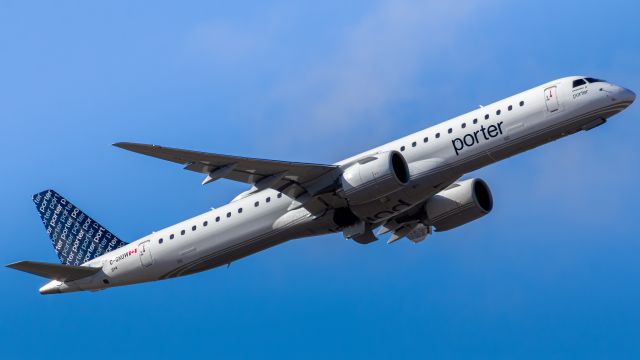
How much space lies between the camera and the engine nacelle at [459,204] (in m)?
50.2

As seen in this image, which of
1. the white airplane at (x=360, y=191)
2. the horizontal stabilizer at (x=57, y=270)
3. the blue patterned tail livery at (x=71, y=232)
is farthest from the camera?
the blue patterned tail livery at (x=71, y=232)

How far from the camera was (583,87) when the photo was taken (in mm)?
44531

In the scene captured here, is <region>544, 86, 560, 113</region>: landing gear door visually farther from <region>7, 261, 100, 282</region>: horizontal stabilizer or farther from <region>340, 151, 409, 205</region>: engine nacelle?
<region>7, 261, 100, 282</region>: horizontal stabilizer

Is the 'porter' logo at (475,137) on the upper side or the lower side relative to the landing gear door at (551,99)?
lower

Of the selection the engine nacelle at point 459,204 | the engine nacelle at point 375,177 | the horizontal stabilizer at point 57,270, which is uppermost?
the horizontal stabilizer at point 57,270

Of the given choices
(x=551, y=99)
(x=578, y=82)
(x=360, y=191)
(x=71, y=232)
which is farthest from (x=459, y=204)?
(x=71, y=232)

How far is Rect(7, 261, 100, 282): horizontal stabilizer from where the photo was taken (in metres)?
48.5

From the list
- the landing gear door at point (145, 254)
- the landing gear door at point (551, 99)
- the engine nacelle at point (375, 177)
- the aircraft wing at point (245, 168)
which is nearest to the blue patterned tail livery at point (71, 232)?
the landing gear door at point (145, 254)

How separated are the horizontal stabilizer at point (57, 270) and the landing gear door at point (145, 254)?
8.52 feet

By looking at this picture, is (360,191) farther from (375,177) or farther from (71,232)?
(71,232)

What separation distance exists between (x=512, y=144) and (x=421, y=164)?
144 inches

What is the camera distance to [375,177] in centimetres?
4388

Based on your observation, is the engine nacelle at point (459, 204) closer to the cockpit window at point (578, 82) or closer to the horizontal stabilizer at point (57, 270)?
the cockpit window at point (578, 82)

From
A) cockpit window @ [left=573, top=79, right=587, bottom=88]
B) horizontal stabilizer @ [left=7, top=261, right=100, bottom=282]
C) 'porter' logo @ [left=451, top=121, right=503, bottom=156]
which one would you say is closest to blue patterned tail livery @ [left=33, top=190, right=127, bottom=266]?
horizontal stabilizer @ [left=7, top=261, right=100, bottom=282]
